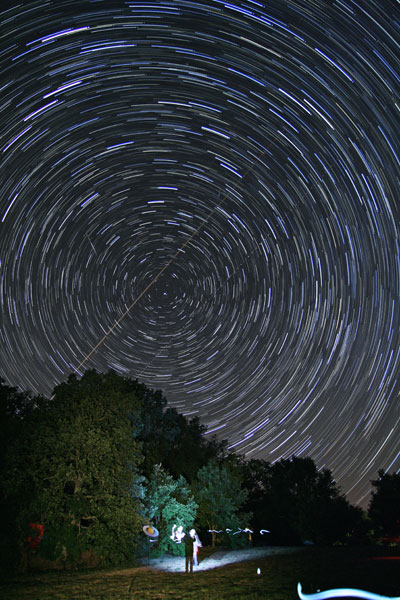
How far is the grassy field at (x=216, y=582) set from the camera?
11.8 m

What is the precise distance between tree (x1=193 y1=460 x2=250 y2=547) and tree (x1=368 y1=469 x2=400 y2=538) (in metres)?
24.7

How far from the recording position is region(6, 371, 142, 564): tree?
20.6m

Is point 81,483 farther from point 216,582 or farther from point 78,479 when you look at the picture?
point 216,582

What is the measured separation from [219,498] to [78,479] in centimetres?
1814

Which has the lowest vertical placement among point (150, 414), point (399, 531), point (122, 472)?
point (399, 531)

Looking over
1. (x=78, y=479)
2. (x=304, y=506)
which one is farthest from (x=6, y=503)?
(x=304, y=506)

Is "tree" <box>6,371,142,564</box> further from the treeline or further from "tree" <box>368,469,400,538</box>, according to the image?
"tree" <box>368,469,400,538</box>

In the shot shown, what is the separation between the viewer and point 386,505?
53312 millimetres

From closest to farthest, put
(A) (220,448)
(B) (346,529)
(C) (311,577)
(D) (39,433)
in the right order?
(C) (311,577)
(D) (39,433)
(B) (346,529)
(A) (220,448)

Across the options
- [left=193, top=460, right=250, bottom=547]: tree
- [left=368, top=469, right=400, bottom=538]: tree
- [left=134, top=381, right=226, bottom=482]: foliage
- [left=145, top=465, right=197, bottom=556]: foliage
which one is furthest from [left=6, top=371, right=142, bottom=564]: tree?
[left=368, top=469, right=400, bottom=538]: tree

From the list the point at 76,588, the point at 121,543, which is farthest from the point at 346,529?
the point at 76,588

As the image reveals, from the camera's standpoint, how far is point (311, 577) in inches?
542

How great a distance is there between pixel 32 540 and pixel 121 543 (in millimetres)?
4019

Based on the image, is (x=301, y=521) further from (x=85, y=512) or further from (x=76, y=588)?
(x=76, y=588)
